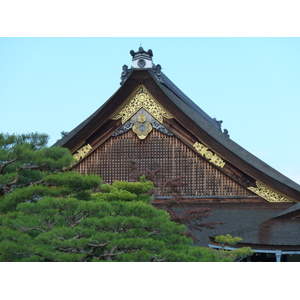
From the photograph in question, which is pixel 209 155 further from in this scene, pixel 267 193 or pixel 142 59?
pixel 142 59

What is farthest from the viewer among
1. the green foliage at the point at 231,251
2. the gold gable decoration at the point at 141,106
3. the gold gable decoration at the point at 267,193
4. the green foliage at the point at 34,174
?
the gold gable decoration at the point at 141,106

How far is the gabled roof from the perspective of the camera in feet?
35.4

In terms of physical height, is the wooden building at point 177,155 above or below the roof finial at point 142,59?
below

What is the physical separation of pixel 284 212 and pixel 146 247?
3.68m

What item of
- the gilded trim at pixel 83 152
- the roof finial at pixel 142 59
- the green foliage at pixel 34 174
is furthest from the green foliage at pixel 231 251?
the roof finial at pixel 142 59

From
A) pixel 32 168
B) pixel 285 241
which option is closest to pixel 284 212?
pixel 285 241

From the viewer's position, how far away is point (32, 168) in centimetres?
854

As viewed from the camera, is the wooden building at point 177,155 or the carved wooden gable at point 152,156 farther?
the carved wooden gable at point 152,156

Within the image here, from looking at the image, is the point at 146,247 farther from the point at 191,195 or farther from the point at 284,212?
the point at 191,195

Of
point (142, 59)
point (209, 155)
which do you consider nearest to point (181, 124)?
point (209, 155)

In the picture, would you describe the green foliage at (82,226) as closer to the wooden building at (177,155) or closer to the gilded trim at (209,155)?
the wooden building at (177,155)

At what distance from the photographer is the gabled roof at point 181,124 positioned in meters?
10.8

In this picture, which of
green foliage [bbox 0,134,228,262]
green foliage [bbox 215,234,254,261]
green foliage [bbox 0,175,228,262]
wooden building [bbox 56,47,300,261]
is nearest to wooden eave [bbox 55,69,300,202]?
wooden building [bbox 56,47,300,261]

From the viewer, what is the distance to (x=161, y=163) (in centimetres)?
1159
